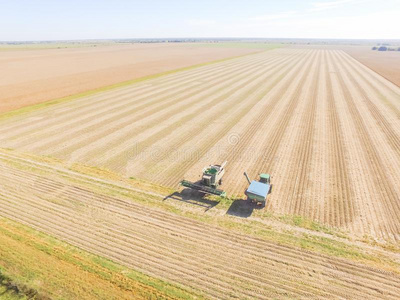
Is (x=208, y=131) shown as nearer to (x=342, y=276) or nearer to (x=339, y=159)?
(x=339, y=159)

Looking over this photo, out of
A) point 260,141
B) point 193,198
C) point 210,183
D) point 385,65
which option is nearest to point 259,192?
point 210,183

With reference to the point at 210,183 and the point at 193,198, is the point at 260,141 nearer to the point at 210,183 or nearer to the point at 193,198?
the point at 210,183

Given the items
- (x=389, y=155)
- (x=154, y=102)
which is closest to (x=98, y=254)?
(x=389, y=155)

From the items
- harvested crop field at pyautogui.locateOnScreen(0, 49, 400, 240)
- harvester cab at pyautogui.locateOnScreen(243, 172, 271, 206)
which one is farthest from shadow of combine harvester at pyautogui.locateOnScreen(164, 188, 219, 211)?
harvester cab at pyautogui.locateOnScreen(243, 172, 271, 206)

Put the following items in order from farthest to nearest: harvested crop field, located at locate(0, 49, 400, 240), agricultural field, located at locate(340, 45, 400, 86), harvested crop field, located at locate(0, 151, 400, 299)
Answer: agricultural field, located at locate(340, 45, 400, 86) → harvested crop field, located at locate(0, 49, 400, 240) → harvested crop field, located at locate(0, 151, 400, 299)

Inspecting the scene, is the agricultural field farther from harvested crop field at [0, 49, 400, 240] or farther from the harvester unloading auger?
the harvester unloading auger
